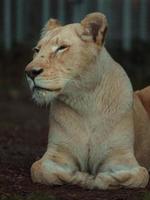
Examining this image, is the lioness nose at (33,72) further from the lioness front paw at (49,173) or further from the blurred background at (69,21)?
the blurred background at (69,21)

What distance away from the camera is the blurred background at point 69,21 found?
17281 millimetres

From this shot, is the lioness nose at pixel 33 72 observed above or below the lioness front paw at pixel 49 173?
above

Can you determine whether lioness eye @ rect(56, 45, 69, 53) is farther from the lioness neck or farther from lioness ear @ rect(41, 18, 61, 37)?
lioness ear @ rect(41, 18, 61, 37)

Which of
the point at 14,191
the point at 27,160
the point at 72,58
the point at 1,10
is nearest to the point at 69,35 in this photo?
the point at 72,58

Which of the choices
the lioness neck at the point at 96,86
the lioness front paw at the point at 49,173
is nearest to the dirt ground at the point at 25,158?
the lioness front paw at the point at 49,173

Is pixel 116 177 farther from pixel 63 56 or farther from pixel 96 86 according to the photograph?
pixel 63 56

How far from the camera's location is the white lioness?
623cm

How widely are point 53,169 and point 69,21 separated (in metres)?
11.8

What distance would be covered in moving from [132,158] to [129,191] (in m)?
0.28

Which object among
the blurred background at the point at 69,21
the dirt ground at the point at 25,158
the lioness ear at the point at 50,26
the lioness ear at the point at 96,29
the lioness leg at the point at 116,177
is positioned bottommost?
the blurred background at the point at 69,21

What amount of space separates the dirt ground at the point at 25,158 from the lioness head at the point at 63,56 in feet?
2.12

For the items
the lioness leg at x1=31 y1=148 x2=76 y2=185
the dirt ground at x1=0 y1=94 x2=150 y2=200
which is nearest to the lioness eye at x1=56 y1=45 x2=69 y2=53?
the lioness leg at x1=31 y1=148 x2=76 y2=185

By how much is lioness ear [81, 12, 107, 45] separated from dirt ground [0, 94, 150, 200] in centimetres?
104

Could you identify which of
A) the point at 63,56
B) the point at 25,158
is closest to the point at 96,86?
the point at 63,56
